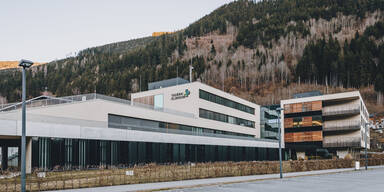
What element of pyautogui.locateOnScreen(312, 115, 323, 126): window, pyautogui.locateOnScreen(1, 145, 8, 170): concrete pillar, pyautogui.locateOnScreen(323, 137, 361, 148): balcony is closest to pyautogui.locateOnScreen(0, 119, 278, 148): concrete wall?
pyautogui.locateOnScreen(1, 145, 8, 170): concrete pillar

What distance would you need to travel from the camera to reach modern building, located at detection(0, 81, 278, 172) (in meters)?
36.8

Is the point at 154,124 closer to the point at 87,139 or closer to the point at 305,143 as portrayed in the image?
the point at 87,139

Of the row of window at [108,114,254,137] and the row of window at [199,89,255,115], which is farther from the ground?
the row of window at [199,89,255,115]

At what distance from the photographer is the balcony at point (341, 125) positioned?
3341 inches

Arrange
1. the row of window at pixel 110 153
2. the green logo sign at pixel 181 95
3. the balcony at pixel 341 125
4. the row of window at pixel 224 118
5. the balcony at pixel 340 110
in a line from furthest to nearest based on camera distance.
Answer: the balcony at pixel 340 110 → the balcony at pixel 341 125 → the row of window at pixel 224 118 → the green logo sign at pixel 181 95 → the row of window at pixel 110 153

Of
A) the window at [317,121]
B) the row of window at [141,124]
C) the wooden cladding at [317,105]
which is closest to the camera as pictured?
the row of window at [141,124]

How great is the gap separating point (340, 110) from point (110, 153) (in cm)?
6210

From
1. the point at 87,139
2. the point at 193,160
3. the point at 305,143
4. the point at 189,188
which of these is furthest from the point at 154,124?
the point at 305,143

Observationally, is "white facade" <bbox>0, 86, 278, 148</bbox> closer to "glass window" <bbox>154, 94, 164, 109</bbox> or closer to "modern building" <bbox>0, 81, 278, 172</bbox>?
"modern building" <bbox>0, 81, 278, 172</bbox>

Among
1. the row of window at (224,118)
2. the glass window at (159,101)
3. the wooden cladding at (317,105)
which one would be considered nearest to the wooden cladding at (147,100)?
the glass window at (159,101)

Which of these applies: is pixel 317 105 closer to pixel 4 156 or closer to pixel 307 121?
pixel 307 121

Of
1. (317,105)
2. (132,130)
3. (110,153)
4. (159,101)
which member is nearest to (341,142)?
(317,105)

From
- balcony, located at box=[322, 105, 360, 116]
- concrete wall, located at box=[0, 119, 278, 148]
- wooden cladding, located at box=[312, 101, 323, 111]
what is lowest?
concrete wall, located at box=[0, 119, 278, 148]

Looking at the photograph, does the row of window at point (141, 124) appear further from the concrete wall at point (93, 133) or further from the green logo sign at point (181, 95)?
the green logo sign at point (181, 95)
